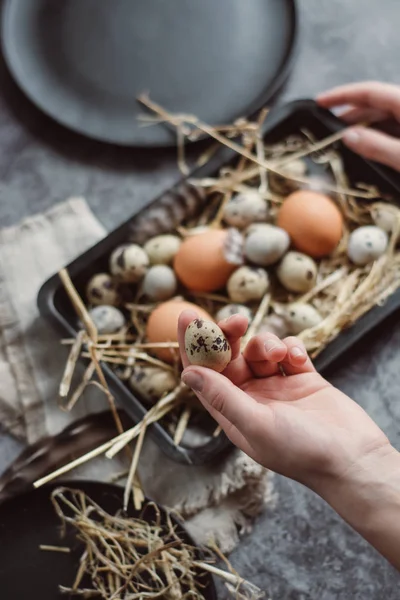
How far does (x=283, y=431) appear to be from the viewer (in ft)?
1.80

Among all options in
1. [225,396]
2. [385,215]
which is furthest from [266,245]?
[225,396]

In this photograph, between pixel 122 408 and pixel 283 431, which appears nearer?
pixel 283 431

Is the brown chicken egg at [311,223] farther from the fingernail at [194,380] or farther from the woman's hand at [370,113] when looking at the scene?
the fingernail at [194,380]

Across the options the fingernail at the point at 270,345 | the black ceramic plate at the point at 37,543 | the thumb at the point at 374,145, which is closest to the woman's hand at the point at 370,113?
the thumb at the point at 374,145

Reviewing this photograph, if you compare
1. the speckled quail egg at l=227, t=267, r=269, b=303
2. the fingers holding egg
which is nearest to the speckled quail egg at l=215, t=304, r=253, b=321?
the speckled quail egg at l=227, t=267, r=269, b=303

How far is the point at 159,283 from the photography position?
77 cm

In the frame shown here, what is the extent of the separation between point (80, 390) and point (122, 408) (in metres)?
0.05

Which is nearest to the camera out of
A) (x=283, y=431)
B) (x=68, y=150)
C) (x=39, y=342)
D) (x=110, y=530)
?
(x=283, y=431)

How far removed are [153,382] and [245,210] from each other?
0.74ft

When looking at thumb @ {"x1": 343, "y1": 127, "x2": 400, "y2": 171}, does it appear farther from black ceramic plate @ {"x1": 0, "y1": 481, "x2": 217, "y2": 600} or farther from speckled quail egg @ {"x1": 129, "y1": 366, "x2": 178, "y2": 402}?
black ceramic plate @ {"x1": 0, "y1": 481, "x2": 217, "y2": 600}

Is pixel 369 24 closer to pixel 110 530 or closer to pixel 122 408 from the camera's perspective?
pixel 122 408

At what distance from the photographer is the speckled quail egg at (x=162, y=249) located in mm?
792

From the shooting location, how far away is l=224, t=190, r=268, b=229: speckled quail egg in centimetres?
80

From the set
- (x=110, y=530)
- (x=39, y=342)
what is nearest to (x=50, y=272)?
(x=39, y=342)
